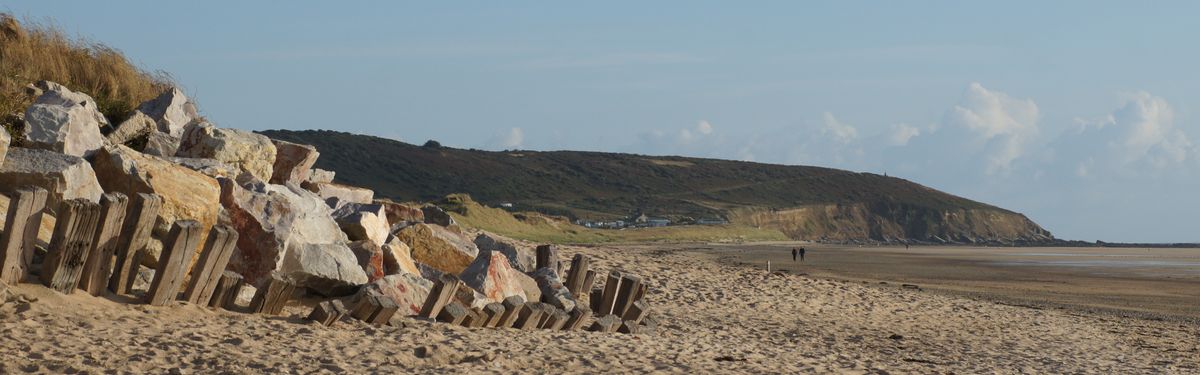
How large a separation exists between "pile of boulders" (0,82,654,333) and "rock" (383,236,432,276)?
2cm

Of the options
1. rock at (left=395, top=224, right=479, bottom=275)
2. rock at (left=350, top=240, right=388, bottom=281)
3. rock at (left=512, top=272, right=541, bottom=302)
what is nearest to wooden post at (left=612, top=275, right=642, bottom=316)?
rock at (left=512, top=272, right=541, bottom=302)

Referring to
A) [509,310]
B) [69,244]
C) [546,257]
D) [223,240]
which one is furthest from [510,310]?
[546,257]

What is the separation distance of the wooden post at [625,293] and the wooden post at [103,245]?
5692mm

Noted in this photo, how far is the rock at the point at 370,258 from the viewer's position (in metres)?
11.9

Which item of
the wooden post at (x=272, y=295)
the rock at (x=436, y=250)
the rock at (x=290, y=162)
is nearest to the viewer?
the wooden post at (x=272, y=295)

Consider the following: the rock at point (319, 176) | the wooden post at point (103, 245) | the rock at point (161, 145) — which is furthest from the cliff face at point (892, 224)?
the wooden post at point (103, 245)

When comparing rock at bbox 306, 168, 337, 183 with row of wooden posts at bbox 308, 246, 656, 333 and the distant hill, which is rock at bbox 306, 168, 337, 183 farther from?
the distant hill

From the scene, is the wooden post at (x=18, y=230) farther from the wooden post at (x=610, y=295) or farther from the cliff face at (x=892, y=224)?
the cliff face at (x=892, y=224)

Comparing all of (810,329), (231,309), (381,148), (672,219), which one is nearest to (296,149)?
(231,309)

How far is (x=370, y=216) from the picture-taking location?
43.6 ft

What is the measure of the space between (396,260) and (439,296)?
64.4 inches

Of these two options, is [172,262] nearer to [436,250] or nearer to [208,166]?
[208,166]

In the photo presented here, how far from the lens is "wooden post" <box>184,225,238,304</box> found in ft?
31.3

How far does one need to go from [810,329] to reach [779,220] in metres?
103
